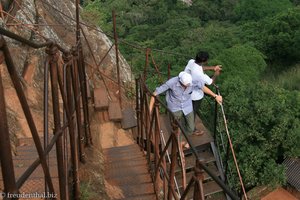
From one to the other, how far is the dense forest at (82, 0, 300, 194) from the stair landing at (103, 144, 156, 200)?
2972 mm

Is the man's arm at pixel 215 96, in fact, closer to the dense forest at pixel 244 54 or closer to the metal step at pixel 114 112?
the dense forest at pixel 244 54

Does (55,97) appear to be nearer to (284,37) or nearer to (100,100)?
(100,100)

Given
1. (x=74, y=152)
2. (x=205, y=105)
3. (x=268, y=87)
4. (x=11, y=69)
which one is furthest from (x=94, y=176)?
(x=268, y=87)

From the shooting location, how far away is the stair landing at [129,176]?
13.5 feet

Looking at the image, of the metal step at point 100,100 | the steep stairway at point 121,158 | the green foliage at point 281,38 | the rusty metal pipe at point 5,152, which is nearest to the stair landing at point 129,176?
the steep stairway at point 121,158

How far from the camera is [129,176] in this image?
4539 millimetres

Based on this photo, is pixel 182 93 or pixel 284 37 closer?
pixel 182 93

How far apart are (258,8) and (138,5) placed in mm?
17329

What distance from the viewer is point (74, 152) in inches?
136

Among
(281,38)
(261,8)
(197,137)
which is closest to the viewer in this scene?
(197,137)

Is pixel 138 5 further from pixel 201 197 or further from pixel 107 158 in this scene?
pixel 201 197

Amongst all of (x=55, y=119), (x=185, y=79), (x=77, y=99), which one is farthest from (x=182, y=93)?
(x=55, y=119)

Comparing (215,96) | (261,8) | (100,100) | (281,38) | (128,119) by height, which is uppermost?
(261,8)

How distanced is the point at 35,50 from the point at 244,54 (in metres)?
15.1
